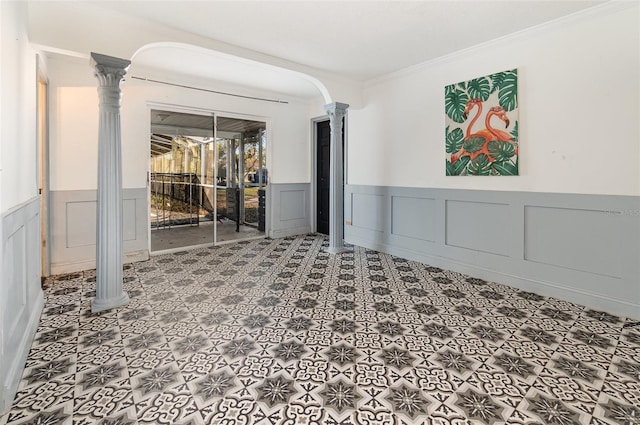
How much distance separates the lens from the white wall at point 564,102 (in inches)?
111

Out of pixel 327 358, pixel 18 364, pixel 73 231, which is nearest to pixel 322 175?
pixel 73 231

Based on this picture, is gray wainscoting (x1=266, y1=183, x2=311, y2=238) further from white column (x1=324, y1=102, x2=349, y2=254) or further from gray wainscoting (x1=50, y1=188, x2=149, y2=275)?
gray wainscoting (x1=50, y1=188, x2=149, y2=275)

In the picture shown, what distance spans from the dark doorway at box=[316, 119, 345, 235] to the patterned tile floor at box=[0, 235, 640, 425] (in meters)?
3.13

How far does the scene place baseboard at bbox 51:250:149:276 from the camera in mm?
4016

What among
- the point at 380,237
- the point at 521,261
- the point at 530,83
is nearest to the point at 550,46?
the point at 530,83

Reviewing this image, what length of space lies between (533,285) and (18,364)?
424 cm

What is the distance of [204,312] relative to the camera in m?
2.88

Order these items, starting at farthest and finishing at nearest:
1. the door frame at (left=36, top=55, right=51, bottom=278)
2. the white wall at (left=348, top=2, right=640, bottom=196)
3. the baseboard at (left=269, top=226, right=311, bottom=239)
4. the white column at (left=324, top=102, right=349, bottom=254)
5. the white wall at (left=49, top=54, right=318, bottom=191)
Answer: the baseboard at (left=269, top=226, right=311, bottom=239) → the white column at (left=324, top=102, right=349, bottom=254) → the white wall at (left=49, top=54, right=318, bottom=191) → the door frame at (left=36, top=55, right=51, bottom=278) → the white wall at (left=348, top=2, right=640, bottom=196)

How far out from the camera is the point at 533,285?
3.41 metres

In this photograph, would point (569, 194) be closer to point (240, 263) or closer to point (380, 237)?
point (380, 237)

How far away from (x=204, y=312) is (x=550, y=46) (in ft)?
13.5

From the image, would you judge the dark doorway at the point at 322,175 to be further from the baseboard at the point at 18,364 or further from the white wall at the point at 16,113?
the baseboard at the point at 18,364

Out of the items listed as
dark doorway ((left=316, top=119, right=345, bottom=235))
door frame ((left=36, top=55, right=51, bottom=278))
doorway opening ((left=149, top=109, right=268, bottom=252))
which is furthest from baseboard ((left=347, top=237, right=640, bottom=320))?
door frame ((left=36, top=55, right=51, bottom=278))

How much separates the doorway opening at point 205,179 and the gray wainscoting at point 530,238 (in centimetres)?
270
